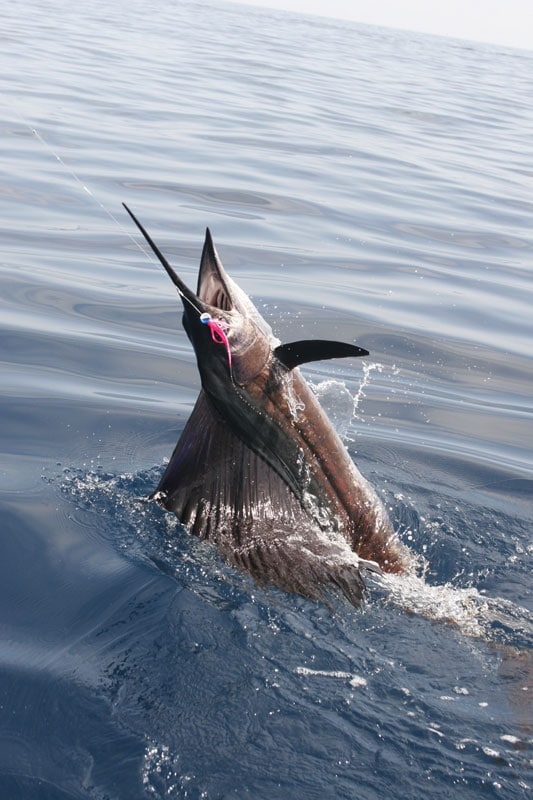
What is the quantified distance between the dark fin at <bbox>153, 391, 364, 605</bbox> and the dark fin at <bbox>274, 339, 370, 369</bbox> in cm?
36

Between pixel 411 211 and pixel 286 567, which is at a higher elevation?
pixel 411 211

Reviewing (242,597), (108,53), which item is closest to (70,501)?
(242,597)

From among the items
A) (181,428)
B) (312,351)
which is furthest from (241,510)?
(181,428)

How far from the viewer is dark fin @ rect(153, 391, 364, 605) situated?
14.2 feet

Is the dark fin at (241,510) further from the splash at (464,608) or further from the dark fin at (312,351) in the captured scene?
the dark fin at (312,351)

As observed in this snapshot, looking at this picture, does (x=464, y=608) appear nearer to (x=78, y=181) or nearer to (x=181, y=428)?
(x=181, y=428)

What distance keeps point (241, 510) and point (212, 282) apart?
3.14ft

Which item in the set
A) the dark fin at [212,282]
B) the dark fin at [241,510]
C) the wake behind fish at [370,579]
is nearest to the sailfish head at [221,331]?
the dark fin at [212,282]

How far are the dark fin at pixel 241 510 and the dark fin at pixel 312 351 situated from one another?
364 millimetres

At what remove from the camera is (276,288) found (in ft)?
29.5

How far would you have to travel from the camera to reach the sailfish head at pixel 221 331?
13.2 ft

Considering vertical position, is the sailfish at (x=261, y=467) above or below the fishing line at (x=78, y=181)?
below

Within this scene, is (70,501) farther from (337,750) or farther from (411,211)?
(411,211)

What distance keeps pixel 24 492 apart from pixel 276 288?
4.34 meters
